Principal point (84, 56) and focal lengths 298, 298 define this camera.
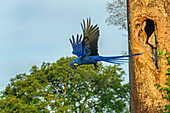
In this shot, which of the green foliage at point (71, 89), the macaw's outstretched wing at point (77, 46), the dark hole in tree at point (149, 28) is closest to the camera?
the dark hole in tree at point (149, 28)

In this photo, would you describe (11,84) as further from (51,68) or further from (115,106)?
(115,106)

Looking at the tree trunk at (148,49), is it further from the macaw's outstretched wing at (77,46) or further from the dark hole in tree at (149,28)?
the macaw's outstretched wing at (77,46)

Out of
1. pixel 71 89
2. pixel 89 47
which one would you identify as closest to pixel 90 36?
pixel 89 47

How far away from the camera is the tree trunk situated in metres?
6.32

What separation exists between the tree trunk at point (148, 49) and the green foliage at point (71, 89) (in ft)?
50.9

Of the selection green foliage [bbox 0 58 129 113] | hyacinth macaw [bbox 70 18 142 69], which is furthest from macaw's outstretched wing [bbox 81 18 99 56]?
green foliage [bbox 0 58 129 113]

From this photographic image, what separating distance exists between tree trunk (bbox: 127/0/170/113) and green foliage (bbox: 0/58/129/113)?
611 inches

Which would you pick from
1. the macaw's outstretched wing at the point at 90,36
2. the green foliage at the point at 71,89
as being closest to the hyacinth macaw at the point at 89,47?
the macaw's outstretched wing at the point at 90,36

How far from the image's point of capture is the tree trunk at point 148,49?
6320mm

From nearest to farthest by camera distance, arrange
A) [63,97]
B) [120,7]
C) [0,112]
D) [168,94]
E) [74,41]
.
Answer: [168,94]
[74,41]
[120,7]
[0,112]
[63,97]

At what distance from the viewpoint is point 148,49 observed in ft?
21.4

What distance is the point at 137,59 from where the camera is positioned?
6523 mm

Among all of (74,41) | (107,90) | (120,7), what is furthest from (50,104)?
(74,41)

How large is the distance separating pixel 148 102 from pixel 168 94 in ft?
1.48
